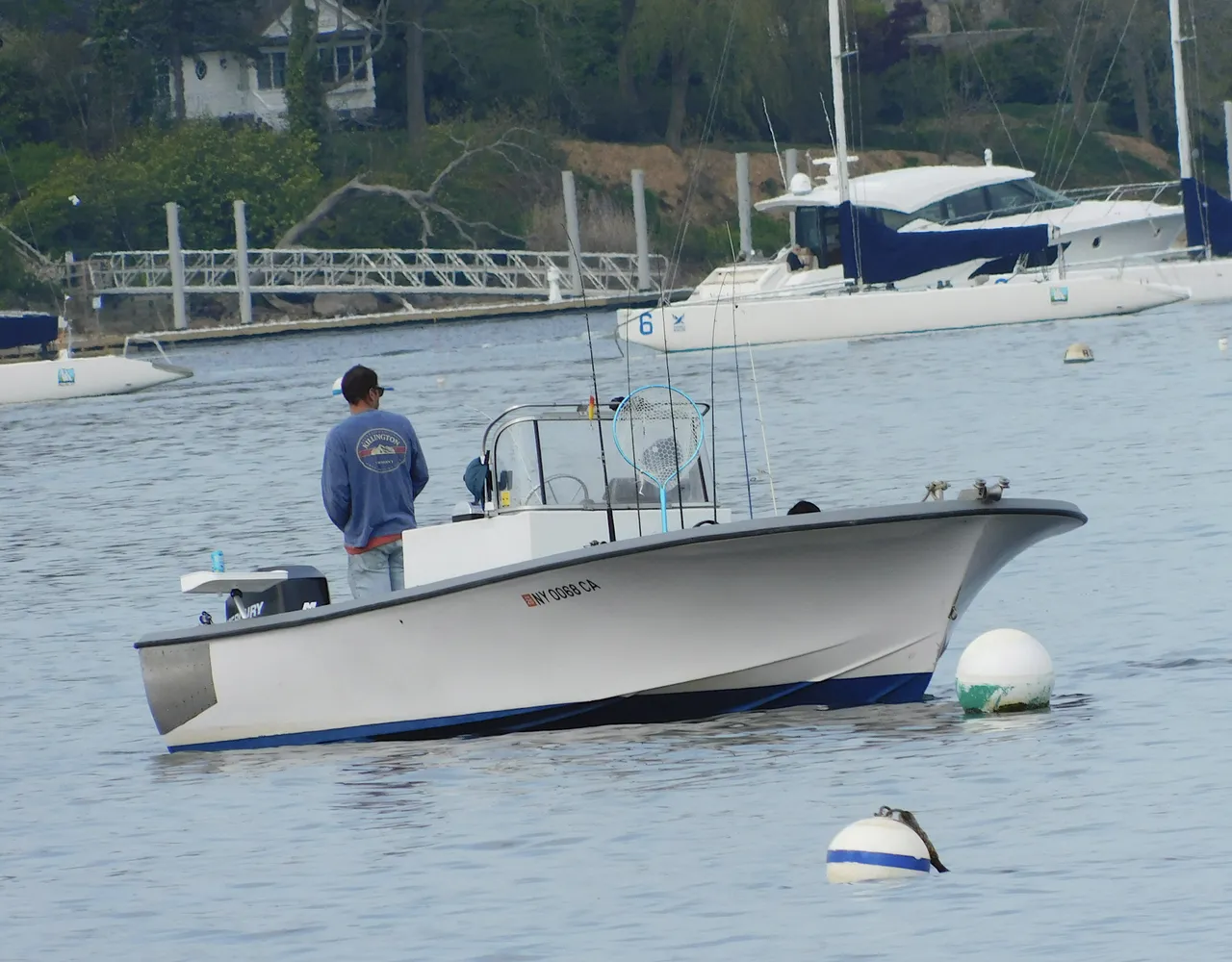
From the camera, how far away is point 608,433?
14.6m

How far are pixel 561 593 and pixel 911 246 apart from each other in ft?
126

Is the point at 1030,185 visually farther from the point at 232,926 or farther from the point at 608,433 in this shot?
the point at 232,926

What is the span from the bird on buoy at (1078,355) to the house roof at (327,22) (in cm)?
4532

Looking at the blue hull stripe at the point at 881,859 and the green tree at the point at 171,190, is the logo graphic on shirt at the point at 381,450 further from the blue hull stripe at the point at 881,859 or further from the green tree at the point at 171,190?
the green tree at the point at 171,190

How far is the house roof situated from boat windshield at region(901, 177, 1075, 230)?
109ft

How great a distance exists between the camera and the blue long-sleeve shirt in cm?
1391

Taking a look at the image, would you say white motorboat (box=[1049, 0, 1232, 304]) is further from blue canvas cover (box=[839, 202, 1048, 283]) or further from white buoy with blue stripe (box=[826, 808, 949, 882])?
white buoy with blue stripe (box=[826, 808, 949, 882])

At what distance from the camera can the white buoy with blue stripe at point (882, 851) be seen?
10.9 metres

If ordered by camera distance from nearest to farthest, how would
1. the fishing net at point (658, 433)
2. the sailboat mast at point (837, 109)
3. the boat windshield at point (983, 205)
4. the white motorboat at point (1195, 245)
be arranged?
the fishing net at point (658, 433), the sailboat mast at point (837, 109), the white motorboat at point (1195, 245), the boat windshield at point (983, 205)

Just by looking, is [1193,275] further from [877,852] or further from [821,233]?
[877,852]

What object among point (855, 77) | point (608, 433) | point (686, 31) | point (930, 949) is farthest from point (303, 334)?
point (930, 949)

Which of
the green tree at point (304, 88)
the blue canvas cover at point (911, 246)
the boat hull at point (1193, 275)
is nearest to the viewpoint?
the blue canvas cover at point (911, 246)

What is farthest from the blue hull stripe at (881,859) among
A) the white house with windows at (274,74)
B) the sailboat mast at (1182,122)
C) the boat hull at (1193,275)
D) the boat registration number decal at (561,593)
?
the white house with windows at (274,74)

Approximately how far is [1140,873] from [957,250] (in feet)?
136
